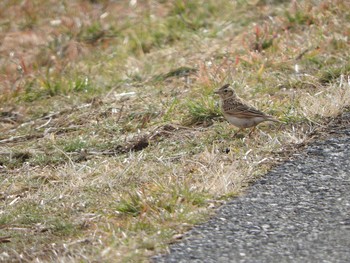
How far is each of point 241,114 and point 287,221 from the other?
213 cm

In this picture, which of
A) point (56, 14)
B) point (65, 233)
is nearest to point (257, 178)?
point (65, 233)

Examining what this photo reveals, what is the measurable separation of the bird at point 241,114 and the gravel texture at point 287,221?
35.4 inches

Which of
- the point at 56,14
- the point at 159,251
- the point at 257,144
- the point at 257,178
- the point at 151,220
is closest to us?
the point at 159,251

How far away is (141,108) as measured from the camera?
1003 centimetres

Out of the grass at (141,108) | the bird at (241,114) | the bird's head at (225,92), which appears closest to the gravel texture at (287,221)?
the grass at (141,108)

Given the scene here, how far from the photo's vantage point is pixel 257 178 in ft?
23.9

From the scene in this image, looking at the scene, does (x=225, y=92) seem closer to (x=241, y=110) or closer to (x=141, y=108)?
(x=241, y=110)

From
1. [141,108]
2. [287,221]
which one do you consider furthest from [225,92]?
[287,221]

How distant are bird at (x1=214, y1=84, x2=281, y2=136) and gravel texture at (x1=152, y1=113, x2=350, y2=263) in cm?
90

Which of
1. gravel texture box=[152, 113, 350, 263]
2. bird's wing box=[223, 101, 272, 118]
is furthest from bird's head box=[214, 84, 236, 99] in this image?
gravel texture box=[152, 113, 350, 263]

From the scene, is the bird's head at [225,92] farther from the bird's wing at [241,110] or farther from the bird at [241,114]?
the bird's wing at [241,110]

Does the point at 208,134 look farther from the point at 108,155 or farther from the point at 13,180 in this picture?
the point at 13,180

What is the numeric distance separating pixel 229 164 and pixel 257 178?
0.40 m

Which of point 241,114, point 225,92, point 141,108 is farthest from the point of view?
point 141,108
